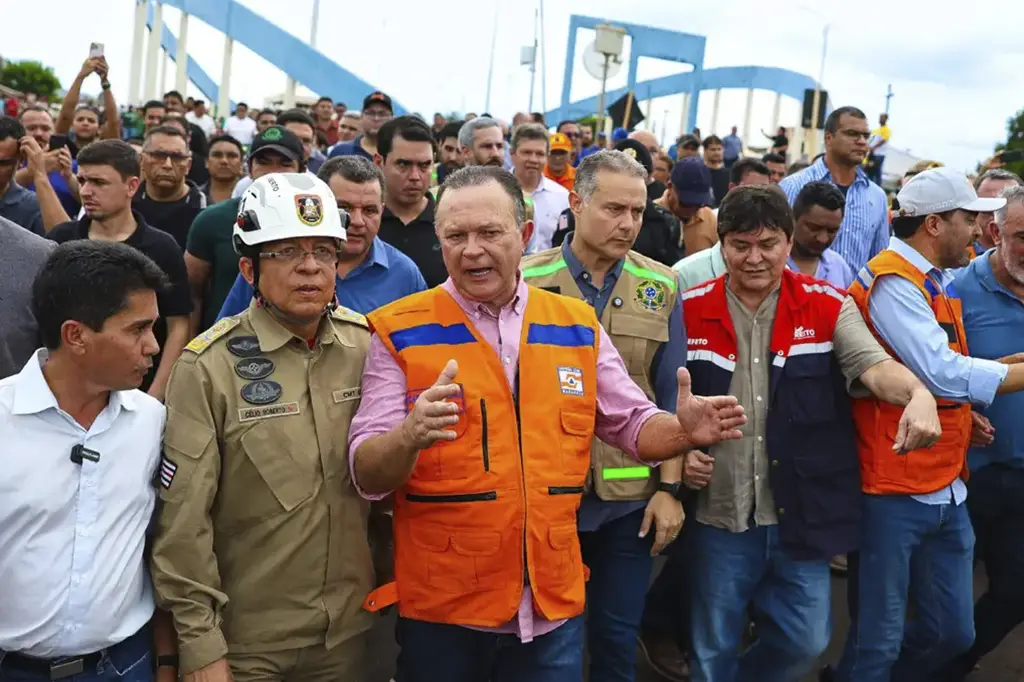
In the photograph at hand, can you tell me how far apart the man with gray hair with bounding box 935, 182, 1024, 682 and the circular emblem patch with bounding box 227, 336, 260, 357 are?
10.3ft

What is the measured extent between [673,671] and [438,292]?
257 cm

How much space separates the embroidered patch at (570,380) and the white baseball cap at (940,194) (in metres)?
1.93

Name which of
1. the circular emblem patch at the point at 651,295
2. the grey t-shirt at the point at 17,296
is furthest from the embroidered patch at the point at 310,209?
the circular emblem patch at the point at 651,295

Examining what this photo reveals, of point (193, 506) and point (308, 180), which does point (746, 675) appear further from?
point (308, 180)

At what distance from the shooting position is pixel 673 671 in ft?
13.8

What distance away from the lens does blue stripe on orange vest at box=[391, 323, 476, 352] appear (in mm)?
2480

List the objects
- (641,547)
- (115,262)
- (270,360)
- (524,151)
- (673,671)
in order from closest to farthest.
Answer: (115,262) → (270,360) → (641,547) → (673,671) → (524,151)

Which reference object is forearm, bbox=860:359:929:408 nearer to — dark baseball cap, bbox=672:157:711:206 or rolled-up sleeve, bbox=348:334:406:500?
rolled-up sleeve, bbox=348:334:406:500

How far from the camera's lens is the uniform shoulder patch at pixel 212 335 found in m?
2.41

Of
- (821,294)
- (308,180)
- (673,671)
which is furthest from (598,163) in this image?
(673,671)

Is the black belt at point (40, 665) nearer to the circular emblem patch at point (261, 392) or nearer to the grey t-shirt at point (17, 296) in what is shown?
the circular emblem patch at point (261, 392)

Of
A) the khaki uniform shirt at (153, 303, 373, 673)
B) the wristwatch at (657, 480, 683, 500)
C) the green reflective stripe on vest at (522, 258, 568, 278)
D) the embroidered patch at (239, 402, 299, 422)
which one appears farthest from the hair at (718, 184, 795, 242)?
the embroidered patch at (239, 402, 299, 422)

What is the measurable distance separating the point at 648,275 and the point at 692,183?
296cm

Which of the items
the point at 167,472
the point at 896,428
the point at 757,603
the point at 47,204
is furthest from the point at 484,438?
the point at 47,204
